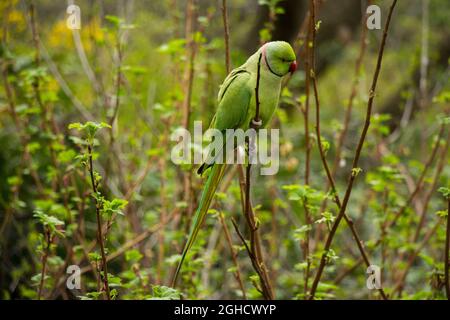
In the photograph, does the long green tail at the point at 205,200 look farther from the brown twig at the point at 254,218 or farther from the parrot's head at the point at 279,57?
the parrot's head at the point at 279,57

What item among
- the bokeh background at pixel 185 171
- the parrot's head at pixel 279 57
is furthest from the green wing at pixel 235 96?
the bokeh background at pixel 185 171

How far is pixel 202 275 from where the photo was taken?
365 centimetres

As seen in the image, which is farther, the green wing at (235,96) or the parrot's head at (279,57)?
the green wing at (235,96)

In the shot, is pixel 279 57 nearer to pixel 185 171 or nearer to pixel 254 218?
pixel 254 218

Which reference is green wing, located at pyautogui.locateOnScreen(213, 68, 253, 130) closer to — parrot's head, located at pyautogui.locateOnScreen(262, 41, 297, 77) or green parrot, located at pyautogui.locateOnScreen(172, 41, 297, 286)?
green parrot, located at pyautogui.locateOnScreen(172, 41, 297, 286)

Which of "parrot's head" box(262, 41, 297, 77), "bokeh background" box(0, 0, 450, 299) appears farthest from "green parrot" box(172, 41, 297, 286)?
"bokeh background" box(0, 0, 450, 299)

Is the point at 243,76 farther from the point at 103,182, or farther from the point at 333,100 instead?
the point at 333,100

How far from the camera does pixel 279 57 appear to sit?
1900 millimetres

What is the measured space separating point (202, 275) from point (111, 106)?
1258 mm

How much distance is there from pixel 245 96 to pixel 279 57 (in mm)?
198

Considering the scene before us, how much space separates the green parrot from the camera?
1.92 m

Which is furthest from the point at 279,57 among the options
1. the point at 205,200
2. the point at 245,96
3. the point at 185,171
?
the point at 185,171

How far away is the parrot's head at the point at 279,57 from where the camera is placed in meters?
1.89
